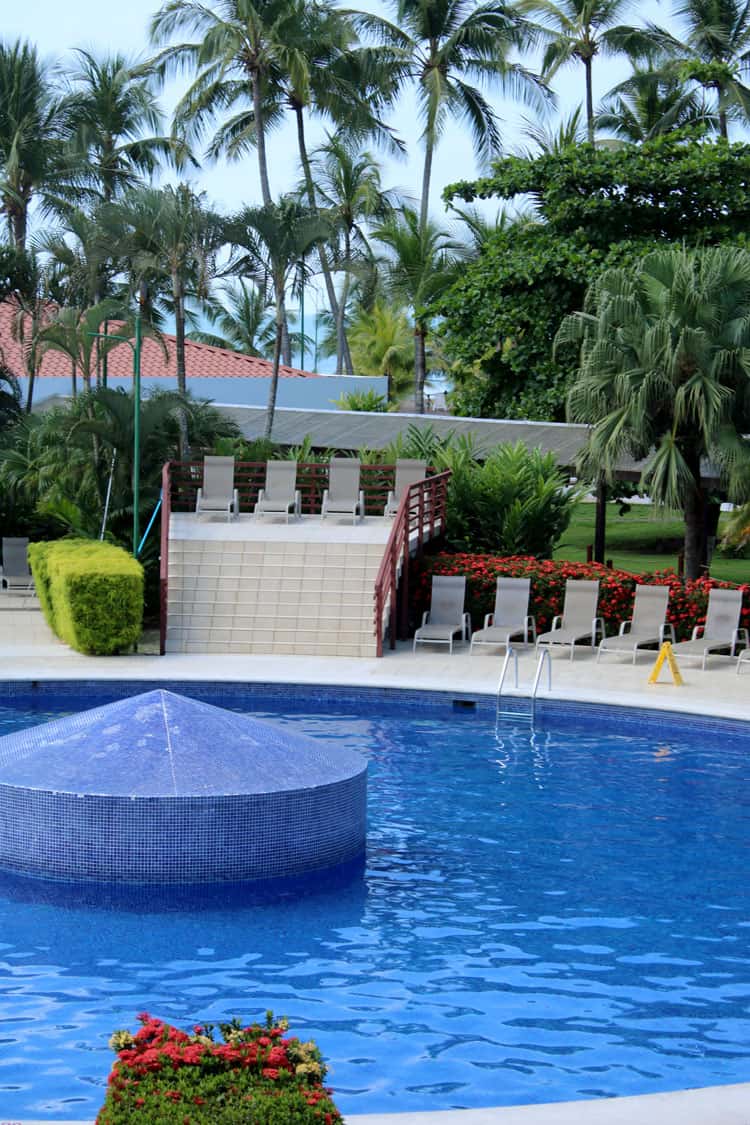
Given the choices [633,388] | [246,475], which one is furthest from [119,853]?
[246,475]

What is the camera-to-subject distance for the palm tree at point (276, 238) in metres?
25.7

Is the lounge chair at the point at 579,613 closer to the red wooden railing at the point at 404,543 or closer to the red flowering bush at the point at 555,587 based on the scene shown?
the red flowering bush at the point at 555,587

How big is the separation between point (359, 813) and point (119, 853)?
185 cm

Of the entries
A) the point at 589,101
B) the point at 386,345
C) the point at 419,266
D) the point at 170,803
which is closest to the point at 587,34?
the point at 589,101

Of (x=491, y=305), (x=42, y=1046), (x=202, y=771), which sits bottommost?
(x=42, y=1046)

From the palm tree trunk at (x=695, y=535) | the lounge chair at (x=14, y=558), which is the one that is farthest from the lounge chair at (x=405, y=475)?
the lounge chair at (x=14, y=558)

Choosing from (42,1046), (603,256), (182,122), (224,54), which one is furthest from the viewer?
(182,122)

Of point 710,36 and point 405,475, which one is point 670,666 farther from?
point 710,36

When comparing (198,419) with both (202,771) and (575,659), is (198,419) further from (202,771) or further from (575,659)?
(202,771)

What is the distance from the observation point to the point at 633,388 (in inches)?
829

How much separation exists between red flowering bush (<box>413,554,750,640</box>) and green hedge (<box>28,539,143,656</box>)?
4592mm

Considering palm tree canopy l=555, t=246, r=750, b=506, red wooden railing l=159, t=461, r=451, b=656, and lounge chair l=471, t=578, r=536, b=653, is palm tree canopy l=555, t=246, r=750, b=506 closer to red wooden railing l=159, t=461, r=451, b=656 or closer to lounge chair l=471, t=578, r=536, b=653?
lounge chair l=471, t=578, r=536, b=653

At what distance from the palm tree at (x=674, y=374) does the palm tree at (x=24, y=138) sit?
21748 millimetres

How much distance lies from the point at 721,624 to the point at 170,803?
1138cm
